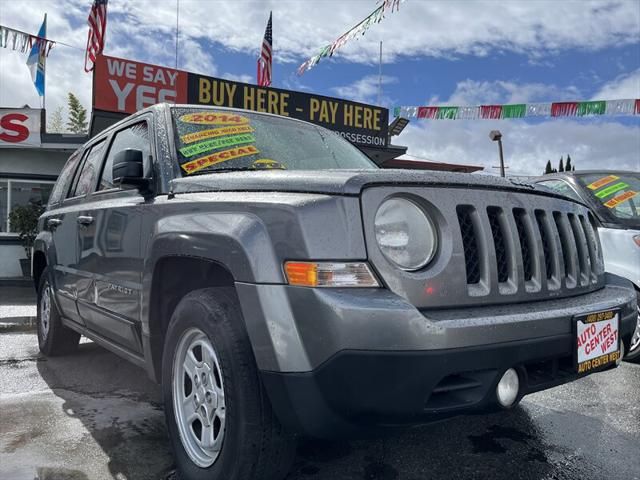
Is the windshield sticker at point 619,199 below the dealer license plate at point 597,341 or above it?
above

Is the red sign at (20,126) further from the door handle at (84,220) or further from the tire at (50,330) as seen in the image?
the door handle at (84,220)

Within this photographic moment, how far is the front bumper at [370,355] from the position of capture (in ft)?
5.55

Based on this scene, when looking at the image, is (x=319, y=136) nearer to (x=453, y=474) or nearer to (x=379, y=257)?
(x=379, y=257)

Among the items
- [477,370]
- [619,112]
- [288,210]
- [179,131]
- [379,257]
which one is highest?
[619,112]

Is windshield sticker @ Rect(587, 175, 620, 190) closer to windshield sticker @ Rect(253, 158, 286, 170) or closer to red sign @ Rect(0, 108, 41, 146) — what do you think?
windshield sticker @ Rect(253, 158, 286, 170)

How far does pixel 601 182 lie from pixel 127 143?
397 centimetres

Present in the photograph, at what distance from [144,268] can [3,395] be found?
6.25ft

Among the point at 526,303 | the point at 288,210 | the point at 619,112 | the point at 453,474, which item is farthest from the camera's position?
the point at 619,112

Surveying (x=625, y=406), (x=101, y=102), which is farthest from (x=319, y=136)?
(x=101, y=102)

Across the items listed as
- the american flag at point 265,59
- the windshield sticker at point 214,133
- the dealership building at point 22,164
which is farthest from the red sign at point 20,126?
the windshield sticker at point 214,133

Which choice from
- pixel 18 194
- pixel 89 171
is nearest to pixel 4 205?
pixel 18 194

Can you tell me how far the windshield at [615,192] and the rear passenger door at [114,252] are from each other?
3721mm

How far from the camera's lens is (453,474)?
2459 millimetres

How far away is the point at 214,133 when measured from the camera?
9.50ft
